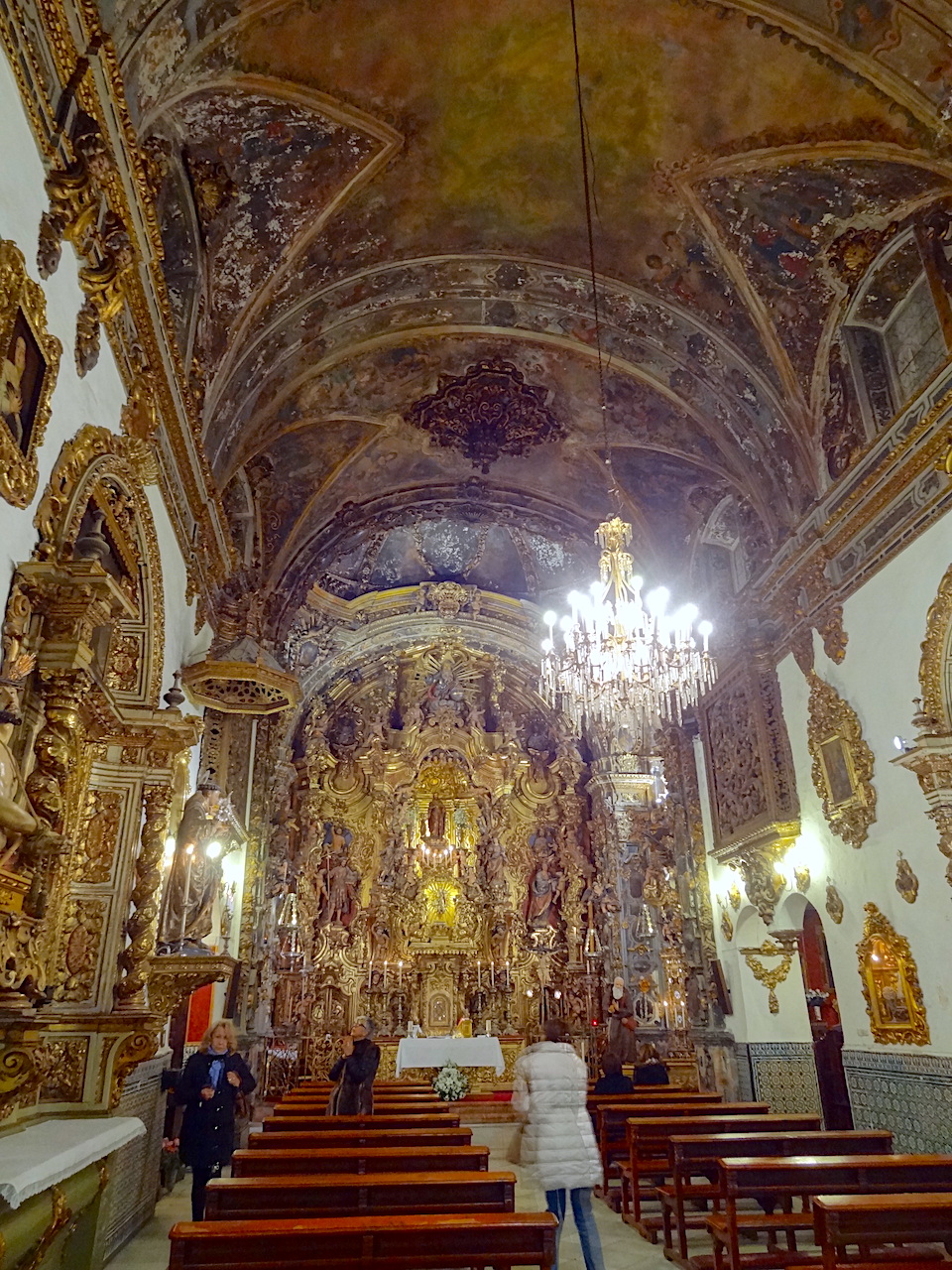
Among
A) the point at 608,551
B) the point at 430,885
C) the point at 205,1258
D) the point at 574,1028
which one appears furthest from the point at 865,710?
the point at 430,885

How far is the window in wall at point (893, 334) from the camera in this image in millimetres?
9000

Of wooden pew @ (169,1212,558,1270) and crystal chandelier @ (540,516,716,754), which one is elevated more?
crystal chandelier @ (540,516,716,754)

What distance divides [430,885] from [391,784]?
2.33m

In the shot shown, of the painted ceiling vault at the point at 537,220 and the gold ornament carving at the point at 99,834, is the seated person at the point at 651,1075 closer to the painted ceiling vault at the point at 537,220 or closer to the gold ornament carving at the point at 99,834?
the painted ceiling vault at the point at 537,220

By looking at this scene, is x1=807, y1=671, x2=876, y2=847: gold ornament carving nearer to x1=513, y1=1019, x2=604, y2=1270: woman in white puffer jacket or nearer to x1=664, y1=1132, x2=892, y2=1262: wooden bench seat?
x1=664, y1=1132, x2=892, y2=1262: wooden bench seat

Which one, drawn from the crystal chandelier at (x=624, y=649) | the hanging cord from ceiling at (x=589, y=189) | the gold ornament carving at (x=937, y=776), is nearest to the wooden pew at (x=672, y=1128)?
the gold ornament carving at (x=937, y=776)

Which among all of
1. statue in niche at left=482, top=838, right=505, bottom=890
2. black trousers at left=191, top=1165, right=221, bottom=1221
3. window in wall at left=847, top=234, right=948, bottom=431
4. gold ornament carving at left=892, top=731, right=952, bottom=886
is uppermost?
window in wall at left=847, top=234, right=948, bottom=431

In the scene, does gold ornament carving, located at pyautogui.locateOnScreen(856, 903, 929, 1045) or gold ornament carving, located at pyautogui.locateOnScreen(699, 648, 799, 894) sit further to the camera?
gold ornament carving, located at pyautogui.locateOnScreen(699, 648, 799, 894)

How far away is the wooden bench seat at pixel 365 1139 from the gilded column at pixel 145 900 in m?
1.52

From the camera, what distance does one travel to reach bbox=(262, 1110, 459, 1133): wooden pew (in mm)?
7523

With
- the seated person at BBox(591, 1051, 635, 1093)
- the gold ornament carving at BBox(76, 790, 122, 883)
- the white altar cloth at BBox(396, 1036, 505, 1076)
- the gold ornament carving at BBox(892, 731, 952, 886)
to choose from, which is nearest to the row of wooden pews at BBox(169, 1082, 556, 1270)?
the gold ornament carving at BBox(76, 790, 122, 883)

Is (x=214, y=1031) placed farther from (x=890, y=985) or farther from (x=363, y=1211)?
(x=890, y=985)

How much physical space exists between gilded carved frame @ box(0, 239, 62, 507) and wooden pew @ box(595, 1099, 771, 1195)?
717 cm

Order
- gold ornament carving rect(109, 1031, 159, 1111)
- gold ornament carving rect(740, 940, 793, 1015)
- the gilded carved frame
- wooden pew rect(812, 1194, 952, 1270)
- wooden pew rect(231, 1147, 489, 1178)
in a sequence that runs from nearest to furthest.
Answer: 1. wooden pew rect(812, 1194, 952, 1270)
2. the gilded carved frame
3. wooden pew rect(231, 1147, 489, 1178)
4. gold ornament carving rect(109, 1031, 159, 1111)
5. gold ornament carving rect(740, 940, 793, 1015)
